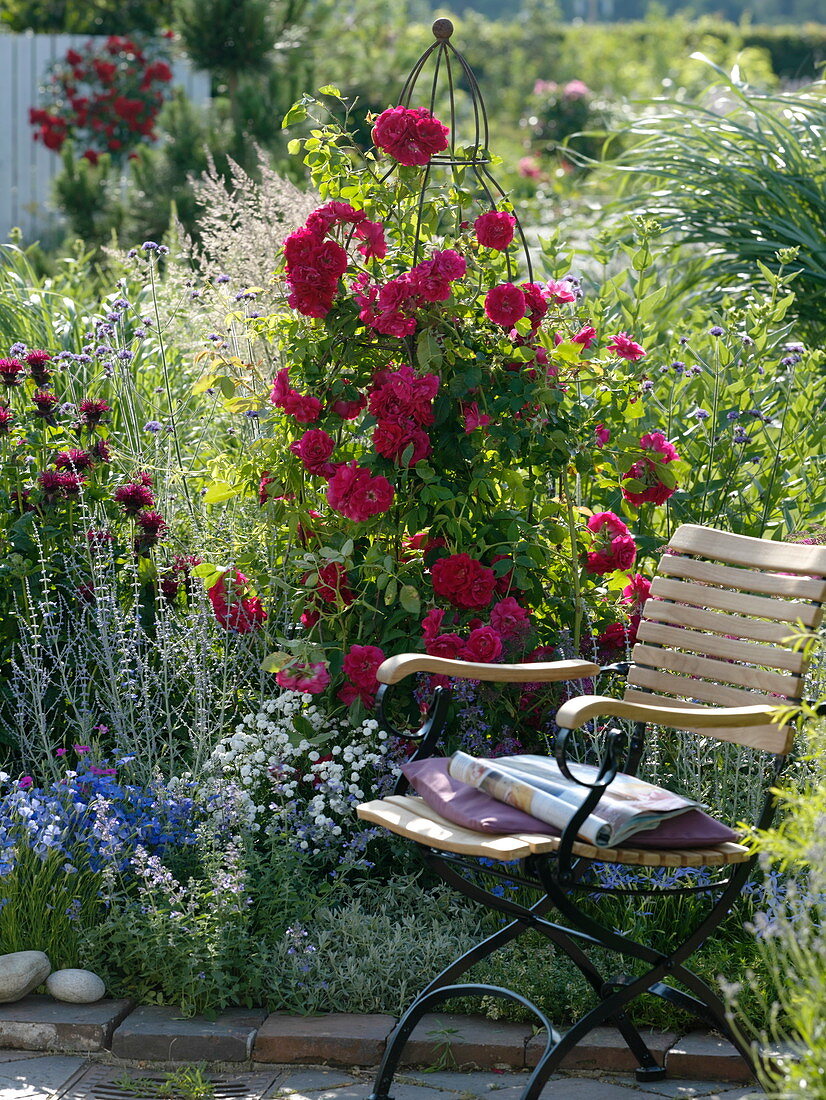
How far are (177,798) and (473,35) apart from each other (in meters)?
19.5

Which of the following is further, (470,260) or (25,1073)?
(470,260)

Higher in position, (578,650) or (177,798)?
(578,650)

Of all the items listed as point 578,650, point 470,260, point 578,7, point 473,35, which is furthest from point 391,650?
point 578,7

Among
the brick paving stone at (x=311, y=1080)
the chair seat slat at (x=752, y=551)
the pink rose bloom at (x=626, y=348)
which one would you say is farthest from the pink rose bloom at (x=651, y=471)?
the brick paving stone at (x=311, y=1080)

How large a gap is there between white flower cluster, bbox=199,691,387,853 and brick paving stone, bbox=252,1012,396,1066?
41cm

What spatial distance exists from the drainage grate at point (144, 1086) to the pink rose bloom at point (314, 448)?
4.36ft

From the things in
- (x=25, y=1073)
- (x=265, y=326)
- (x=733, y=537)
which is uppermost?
(x=265, y=326)

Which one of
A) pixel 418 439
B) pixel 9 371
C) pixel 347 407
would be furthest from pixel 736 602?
pixel 9 371

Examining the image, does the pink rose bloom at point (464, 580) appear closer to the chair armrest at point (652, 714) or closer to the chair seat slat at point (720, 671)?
the chair seat slat at point (720, 671)

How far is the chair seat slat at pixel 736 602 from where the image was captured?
2.44m

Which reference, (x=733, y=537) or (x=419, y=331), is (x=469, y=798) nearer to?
(x=733, y=537)

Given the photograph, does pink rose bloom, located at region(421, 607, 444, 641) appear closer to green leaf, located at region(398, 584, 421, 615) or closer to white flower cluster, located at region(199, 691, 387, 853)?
green leaf, located at region(398, 584, 421, 615)

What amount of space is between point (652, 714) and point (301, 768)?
1.21 m

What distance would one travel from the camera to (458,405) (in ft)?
10.3
